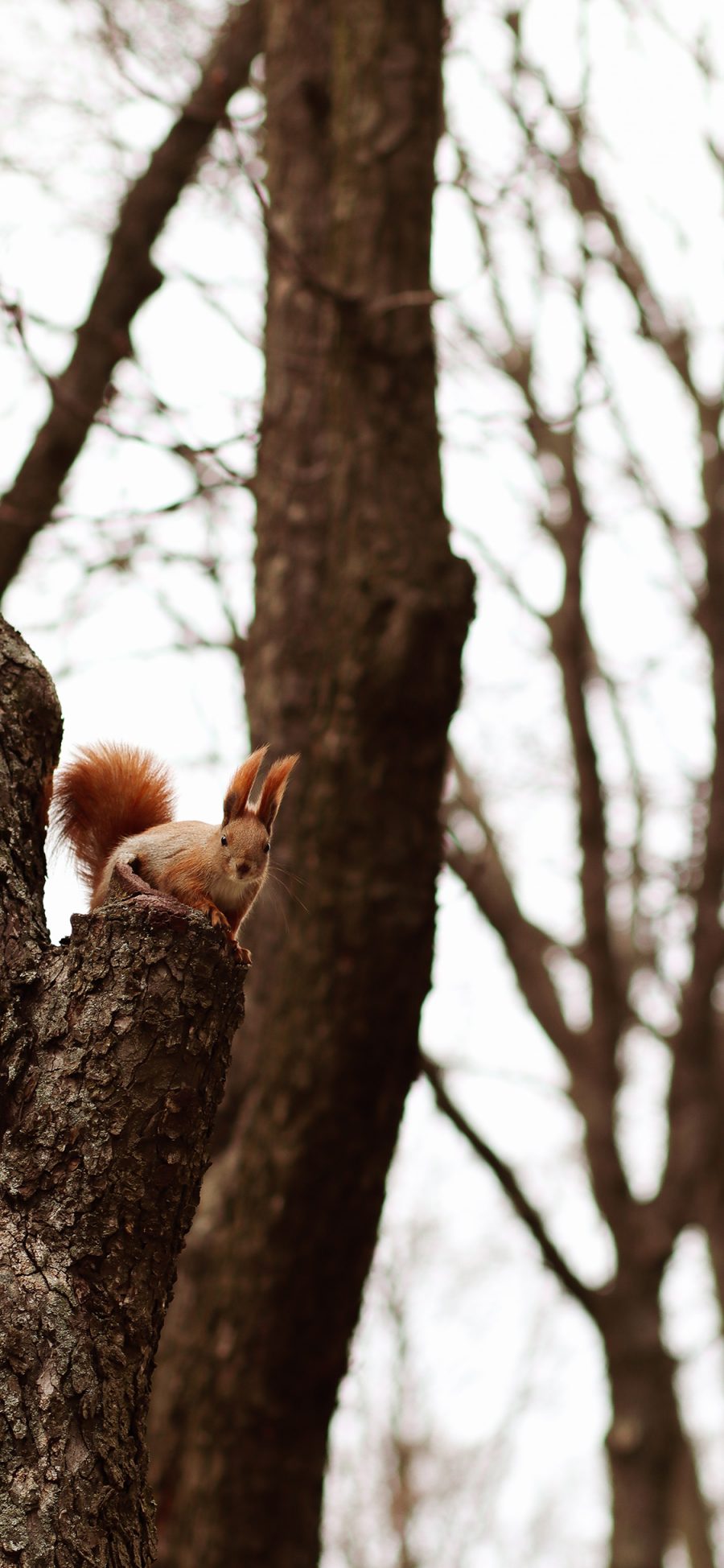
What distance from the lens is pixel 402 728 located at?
2617 millimetres

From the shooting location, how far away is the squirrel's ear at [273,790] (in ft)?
6.15

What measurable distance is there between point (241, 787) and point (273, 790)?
0.10 metres

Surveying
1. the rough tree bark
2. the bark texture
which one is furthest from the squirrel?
the bark texture

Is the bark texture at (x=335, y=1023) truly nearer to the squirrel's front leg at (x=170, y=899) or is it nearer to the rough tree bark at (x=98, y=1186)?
the squirrel's front leg at (x=170, y=899)

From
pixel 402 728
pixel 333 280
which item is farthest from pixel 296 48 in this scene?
pixel 402 728

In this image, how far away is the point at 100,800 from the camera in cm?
184

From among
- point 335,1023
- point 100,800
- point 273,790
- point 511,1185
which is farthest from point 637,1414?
point 100,800

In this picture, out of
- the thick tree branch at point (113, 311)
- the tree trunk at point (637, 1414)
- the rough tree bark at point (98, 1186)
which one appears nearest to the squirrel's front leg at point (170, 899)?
the rough tree bark at point (98, 1186)

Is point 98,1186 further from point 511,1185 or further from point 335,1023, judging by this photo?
point 511,1185

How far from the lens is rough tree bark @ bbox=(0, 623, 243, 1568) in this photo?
1.19 m

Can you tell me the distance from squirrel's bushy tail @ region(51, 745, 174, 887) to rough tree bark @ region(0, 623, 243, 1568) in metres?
0.44

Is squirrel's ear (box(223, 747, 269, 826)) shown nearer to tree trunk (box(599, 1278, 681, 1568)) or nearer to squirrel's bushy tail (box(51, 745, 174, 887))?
squirrel's bushy tail (box(51, 745, 174, 887))

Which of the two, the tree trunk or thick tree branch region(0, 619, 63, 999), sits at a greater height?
the tree trunk

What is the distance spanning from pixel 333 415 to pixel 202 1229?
1659 millimetres
